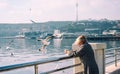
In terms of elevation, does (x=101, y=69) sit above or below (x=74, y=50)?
below

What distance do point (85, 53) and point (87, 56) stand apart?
0.11 meters

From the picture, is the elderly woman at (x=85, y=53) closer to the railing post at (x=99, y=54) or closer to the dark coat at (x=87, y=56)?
the dark coat at (x=87, y=56)

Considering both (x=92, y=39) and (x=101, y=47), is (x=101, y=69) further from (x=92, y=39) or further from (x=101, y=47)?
(x=92, y=39)

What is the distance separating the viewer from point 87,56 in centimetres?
825

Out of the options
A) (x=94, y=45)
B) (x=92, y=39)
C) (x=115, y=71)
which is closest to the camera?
(x=94, y=45)

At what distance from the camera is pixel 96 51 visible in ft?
32.0

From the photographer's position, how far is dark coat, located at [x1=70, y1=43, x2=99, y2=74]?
8.16 meters

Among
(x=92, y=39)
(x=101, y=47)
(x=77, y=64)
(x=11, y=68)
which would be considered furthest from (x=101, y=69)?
(x=92, y=39)

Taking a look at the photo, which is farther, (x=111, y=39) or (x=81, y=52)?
(x=111, y=39)

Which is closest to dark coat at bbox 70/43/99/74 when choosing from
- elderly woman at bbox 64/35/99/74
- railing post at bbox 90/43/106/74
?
elderly woman at bbox 64/35/99/74

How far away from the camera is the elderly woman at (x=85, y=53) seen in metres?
8.17

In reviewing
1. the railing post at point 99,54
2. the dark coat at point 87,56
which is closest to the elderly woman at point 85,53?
the dark coat at point 87,56

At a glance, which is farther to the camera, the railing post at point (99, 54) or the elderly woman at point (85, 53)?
the railing post at point (99, 54)

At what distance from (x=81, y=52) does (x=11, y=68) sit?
2.71 meters
